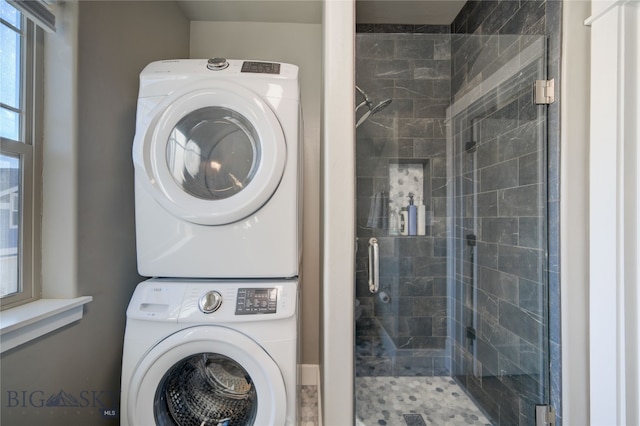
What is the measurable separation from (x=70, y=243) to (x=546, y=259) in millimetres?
1948

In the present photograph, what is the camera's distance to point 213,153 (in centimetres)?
135

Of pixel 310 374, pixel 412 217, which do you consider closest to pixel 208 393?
pixel 310 374

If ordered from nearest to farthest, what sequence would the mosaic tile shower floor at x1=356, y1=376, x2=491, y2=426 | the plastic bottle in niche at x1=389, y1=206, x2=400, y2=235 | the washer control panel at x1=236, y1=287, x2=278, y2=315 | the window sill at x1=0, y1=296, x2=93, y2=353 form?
the window sill at x1=0, y1=296, x2=93, y2=353, the washer control panel at x1=236, y1=287, x2=278, y2=315, the mosaic tile shower floor at x1=356, y1=376, x2=491, y2=426, the plastic bottle in niche at x1=389, y1=206, x2=400, y2=235

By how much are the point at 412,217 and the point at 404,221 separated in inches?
2.3

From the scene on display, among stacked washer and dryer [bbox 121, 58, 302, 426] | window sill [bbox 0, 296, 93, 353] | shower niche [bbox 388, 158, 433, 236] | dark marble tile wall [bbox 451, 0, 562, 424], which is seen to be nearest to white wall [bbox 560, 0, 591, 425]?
dark marble tile wall [bbox 451, 0, 562, 424]

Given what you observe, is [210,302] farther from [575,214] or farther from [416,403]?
[575,214]

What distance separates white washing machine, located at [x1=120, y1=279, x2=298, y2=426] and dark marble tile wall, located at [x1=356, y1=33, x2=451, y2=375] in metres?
0.42

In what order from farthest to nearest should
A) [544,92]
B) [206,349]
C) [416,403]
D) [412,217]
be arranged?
[412,217] < [416,403] < [544,92] < [206,349]

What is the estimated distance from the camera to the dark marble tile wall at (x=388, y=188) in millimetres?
1485

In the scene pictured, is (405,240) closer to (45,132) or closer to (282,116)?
(282,116)

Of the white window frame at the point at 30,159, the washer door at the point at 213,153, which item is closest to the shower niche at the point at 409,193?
the washer door at the point at 213,153

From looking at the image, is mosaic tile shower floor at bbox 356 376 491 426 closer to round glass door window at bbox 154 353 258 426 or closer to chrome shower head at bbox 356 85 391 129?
round glass door window at bbox 154 353 258 426

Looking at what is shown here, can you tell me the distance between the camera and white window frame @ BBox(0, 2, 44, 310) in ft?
3.76
